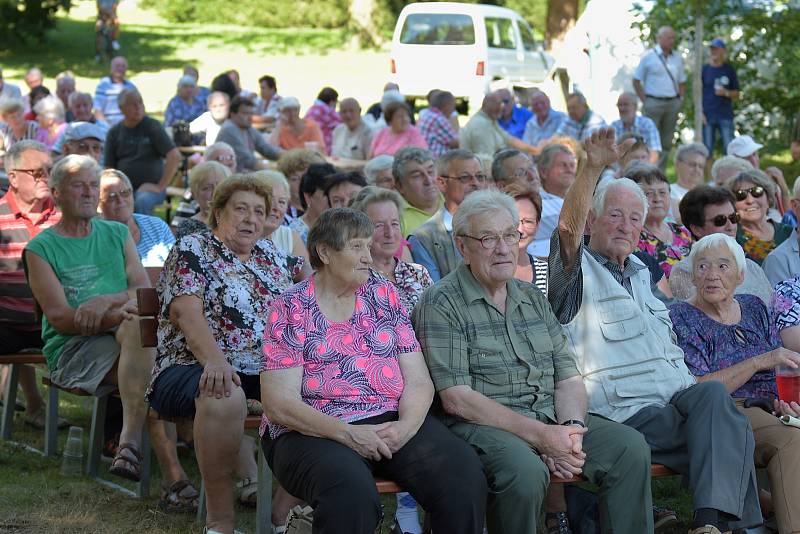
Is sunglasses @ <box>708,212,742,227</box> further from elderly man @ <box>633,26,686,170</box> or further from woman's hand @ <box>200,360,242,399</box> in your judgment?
elderly man @ <box>633,26,686,170</box>

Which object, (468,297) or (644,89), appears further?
(644,89)

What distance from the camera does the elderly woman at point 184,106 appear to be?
15.6 meters

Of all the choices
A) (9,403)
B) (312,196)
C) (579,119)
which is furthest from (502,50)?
(9,403)

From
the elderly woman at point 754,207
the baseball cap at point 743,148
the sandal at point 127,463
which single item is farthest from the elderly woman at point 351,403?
the baseball cap at point 743,148

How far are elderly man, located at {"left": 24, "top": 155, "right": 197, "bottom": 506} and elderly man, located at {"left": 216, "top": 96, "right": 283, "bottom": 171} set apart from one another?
17.0 ft

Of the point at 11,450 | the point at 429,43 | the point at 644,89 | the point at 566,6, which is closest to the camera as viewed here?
the point at 11,450

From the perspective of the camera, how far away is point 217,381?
169 inches

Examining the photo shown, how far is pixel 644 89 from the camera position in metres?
14.5

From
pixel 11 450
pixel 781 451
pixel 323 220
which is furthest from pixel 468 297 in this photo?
pixel 11 450

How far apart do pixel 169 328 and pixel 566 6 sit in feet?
60.8

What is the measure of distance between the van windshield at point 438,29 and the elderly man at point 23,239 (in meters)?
14.7

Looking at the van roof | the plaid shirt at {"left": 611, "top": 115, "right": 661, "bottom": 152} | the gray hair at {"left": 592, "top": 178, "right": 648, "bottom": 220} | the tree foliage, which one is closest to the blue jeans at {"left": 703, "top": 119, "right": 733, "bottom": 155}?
the tree foliage

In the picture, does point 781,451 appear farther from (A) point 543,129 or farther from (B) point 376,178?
(A) point 543,129

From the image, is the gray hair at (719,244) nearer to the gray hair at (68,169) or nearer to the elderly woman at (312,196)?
the elderly woman at (312,196)
